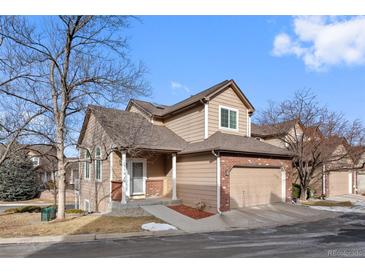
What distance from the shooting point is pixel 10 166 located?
32.5m

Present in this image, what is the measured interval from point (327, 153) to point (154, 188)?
44.7ft

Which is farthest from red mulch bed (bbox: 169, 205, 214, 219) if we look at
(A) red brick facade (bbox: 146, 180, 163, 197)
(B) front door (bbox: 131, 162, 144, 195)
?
(B) front door (bbox: 131, 162, 144, 195)

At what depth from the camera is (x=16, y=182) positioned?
32.8 m

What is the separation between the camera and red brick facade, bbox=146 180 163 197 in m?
17.1

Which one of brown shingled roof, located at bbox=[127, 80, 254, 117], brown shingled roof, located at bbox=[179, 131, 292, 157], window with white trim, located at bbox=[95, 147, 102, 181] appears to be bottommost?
window with white trim, located at bbox=[95, 147, 102, 181]

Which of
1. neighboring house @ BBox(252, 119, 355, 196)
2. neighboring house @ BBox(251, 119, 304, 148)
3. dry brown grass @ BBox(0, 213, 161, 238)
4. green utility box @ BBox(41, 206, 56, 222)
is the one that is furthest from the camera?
neighboring house @ BBox(251, 119, 304, 148)

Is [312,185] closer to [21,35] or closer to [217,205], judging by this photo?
[217,205]

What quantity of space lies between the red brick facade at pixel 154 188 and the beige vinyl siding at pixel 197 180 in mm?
1233

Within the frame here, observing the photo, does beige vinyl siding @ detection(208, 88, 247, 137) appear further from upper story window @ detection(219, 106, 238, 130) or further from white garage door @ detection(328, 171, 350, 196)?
white garage door @ detection(328, 171, 350, 196)

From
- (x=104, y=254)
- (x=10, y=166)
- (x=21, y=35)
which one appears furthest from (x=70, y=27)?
(x=10, y=166)

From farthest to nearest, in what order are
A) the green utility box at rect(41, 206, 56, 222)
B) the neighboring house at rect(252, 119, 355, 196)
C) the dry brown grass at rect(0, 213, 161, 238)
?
the neighboring house at rect(252, 119, 355, 196) < the green utility box at rect(41, 206, 56, 222) < the dry brown grass at rect(0, 213, 161, 238)

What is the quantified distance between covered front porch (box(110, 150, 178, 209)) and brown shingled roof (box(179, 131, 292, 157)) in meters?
1.77

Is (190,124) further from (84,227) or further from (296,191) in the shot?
(296,191)

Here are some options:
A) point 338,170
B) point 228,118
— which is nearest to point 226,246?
point 228,118
